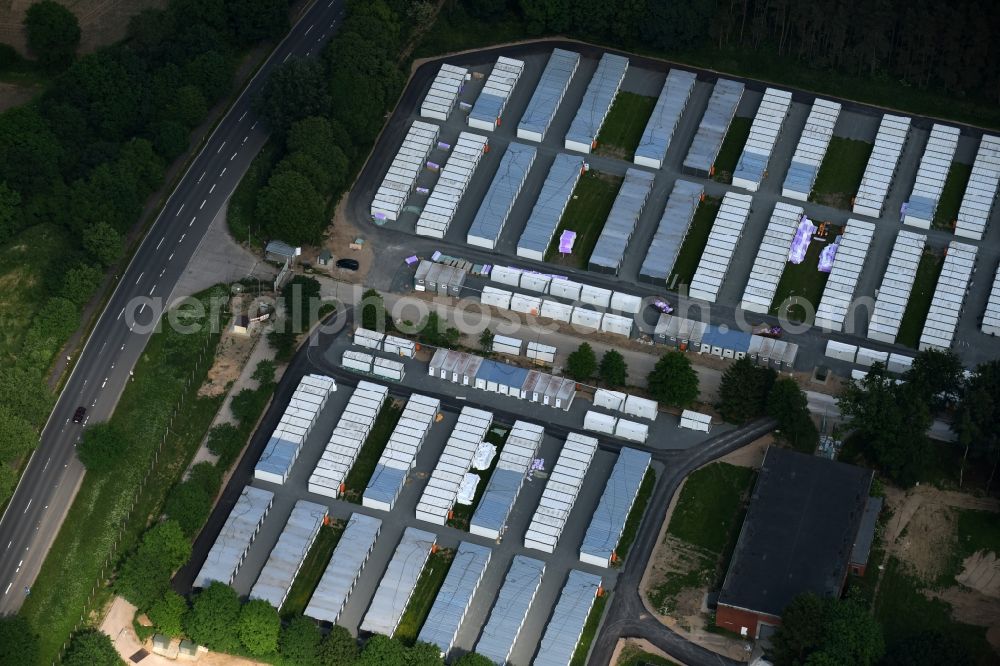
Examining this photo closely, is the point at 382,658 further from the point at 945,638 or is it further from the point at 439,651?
the point at 945,638

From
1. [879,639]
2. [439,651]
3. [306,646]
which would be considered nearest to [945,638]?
[879,639]

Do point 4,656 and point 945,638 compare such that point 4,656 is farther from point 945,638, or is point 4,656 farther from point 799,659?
point 945,638

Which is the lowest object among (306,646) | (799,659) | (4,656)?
(4,656)

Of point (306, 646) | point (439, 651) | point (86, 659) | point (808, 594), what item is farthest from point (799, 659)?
point (86, 659)

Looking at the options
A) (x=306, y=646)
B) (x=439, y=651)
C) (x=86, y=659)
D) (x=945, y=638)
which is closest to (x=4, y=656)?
(x=86, y=659)

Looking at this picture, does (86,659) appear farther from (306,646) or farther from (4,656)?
(306,646)

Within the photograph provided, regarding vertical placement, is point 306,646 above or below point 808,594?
below

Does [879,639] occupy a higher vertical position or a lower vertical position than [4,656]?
higher
